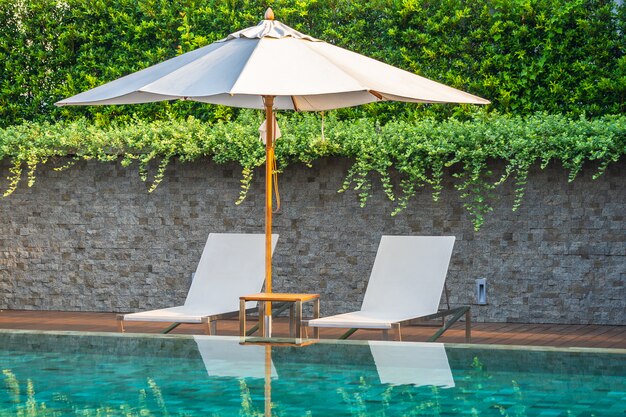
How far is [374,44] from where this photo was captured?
11.4m

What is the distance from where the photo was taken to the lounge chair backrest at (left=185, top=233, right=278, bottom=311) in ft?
26.6

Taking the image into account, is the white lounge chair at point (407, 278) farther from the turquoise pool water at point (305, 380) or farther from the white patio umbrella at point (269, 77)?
the turquoise pool water at point (305, 380)

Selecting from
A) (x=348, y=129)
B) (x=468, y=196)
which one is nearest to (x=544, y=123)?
(x=468, y=196)

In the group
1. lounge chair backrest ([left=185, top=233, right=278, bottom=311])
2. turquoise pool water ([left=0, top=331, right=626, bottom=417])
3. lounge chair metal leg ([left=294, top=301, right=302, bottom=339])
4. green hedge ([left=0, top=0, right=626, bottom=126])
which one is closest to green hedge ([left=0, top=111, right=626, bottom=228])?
green hedge ([left=0, top=0, right=626, bottom=126])

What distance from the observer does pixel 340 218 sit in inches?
384

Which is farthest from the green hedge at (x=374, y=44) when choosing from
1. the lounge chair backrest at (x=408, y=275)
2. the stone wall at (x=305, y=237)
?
the lounge chair backrest at (x=408, y=275)

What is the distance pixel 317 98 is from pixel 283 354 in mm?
3544

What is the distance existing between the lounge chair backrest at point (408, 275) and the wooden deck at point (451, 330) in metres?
0.71

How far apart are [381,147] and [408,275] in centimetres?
182

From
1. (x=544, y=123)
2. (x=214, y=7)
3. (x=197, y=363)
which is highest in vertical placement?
(x=214, y=7)

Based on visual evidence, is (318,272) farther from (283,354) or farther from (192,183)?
(283,354)

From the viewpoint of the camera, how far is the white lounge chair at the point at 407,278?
24.8 feet

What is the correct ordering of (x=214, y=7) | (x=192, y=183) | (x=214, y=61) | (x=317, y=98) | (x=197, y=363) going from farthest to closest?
(x=214, y=7), (x=192, y=183), (x=317, y=98), (x=214, y=61), (x=197, y=363)

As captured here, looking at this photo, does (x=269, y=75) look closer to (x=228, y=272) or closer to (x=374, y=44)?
(x=228, y=272)
